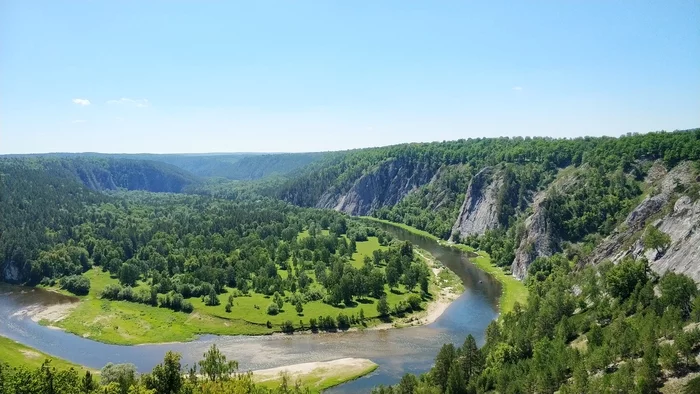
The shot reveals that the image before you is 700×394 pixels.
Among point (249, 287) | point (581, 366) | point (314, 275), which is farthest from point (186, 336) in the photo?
point (581, 366)

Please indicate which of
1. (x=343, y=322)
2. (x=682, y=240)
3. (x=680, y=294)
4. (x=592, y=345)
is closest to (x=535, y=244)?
(x=343, y=322)

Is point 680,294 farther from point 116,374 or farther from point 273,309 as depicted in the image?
point 273,309

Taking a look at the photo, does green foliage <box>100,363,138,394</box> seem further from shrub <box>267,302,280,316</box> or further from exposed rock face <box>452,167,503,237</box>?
exposed rock face <box>452,167,503,237</box>

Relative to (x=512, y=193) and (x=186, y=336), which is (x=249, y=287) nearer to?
(x=186, y=336)

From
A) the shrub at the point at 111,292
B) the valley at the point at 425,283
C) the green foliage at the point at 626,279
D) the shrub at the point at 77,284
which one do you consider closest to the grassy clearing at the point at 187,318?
the valley at the point at 425,283

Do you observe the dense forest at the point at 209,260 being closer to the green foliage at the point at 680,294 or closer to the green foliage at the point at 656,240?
the green foliage at the point at 656,240

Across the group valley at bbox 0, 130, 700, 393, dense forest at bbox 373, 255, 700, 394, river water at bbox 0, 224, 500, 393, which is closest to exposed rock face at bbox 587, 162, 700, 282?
valley at bbox 0, 130, 700, 393
